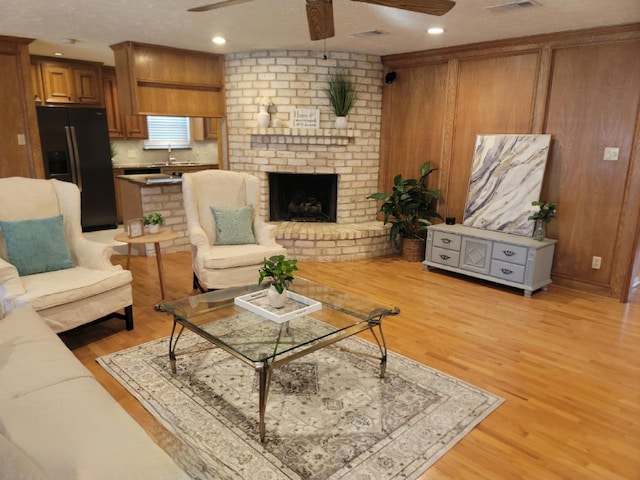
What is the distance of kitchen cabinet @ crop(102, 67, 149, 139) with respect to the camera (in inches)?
251

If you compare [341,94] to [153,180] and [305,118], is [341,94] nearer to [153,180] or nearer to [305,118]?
[305,118]

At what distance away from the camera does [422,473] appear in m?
1.90

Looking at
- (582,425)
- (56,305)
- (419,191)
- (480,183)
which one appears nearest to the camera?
(582,425)

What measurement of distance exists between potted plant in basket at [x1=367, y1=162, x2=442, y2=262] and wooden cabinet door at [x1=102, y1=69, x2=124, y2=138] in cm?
398

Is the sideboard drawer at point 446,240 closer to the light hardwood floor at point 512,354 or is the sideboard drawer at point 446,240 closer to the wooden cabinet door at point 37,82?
the light hardwood floor at point 512,354

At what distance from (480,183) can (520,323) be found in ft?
5.49

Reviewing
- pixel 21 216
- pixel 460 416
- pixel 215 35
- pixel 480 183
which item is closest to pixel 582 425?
pixel 460 416

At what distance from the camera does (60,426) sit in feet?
4.82

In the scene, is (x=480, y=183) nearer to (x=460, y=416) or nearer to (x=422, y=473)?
(x=460, y=416)

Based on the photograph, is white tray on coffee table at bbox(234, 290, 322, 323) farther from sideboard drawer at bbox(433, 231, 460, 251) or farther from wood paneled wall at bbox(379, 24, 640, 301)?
wood paneled wall at bbox(379, 24, 640, 301)

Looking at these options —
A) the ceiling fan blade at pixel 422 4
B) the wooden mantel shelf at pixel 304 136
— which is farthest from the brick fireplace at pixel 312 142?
the ceiling fan blade at pixel 422 4

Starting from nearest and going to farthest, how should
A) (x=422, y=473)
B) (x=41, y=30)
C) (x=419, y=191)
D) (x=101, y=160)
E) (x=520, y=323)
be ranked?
(x=422, y=473)
(x=520, y=323)
(x=41, y=30)
(x=419, y=191)
(x=101, y=160)

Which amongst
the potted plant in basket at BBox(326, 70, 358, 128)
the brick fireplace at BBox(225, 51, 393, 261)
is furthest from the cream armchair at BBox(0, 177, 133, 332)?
the potted plant in basket at BBox(326, 70, 358, 128)

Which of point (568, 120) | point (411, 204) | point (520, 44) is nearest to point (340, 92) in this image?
point (411, 204)
